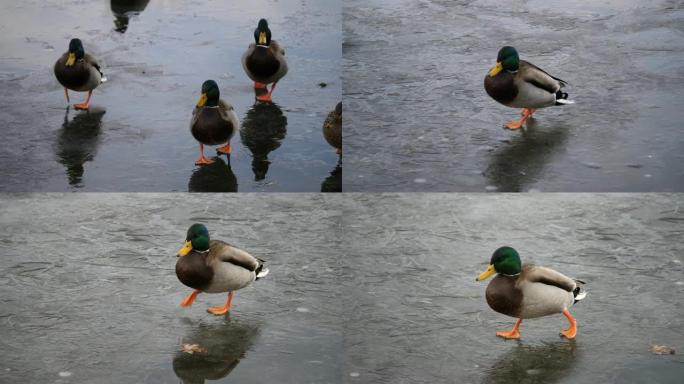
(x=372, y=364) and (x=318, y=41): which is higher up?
(x=318, y=41)

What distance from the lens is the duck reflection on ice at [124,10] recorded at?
37.6 feet

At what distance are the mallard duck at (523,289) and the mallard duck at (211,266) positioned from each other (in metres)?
1.35

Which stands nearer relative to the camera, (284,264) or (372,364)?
(372,364)

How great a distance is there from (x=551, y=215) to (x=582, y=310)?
1.38m

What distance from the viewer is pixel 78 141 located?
8.84 m

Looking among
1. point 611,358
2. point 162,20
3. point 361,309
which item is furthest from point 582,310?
point 162,20

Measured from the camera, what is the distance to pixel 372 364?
19.6ft

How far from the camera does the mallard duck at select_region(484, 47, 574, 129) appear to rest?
28.6ft

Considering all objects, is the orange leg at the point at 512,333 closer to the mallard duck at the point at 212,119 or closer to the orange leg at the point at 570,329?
the orange leg at the point at 570,329

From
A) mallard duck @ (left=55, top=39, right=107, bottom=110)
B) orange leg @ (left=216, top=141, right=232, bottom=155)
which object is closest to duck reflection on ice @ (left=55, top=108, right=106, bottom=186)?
mallard duck @ (left=55, top=39, right=107, bottom=110)

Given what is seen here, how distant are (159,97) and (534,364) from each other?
476 centimetres

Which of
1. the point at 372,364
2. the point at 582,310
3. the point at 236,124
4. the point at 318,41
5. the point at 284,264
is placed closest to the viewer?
the point at 372,364

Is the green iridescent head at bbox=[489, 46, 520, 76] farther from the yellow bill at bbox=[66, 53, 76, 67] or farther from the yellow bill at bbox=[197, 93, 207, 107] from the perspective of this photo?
the yellow bill at bbox=[66, 53, 76, 67]

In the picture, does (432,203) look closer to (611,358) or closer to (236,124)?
(236,124)
